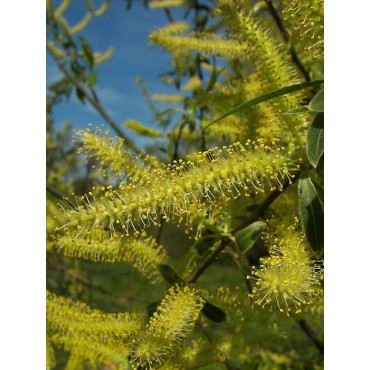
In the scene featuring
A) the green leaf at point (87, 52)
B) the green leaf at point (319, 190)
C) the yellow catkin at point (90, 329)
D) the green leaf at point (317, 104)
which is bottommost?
the yellow catkin at point (90, 329)

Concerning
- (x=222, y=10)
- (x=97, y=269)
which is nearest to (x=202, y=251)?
(x=222, y=10)

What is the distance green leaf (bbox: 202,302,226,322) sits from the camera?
959 mm

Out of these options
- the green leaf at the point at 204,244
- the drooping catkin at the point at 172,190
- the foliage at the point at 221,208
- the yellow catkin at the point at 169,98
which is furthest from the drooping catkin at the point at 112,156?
the yellow catkin at the point at 169,98

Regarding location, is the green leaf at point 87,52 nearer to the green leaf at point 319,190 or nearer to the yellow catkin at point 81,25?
the yellow catkin at point 81,25

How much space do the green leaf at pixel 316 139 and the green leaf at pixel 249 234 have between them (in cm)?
20

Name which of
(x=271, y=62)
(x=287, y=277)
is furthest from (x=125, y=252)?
(x=271, y=62)

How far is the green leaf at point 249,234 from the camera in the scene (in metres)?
0.84

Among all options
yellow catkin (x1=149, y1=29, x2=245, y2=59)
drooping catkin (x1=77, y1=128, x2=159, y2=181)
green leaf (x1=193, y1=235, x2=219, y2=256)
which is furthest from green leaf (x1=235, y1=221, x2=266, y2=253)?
yellow catkin (x1=149, y1=29, x2=245, y2=59)

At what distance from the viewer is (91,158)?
35.9 inches

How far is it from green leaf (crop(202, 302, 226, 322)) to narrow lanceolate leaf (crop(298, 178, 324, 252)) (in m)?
0.30

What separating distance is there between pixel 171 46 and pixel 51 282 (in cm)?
161

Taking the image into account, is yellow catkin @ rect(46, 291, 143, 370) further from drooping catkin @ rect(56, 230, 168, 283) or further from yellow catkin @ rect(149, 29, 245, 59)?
yellow catkin @ rect(149, 29, 245, 59)
